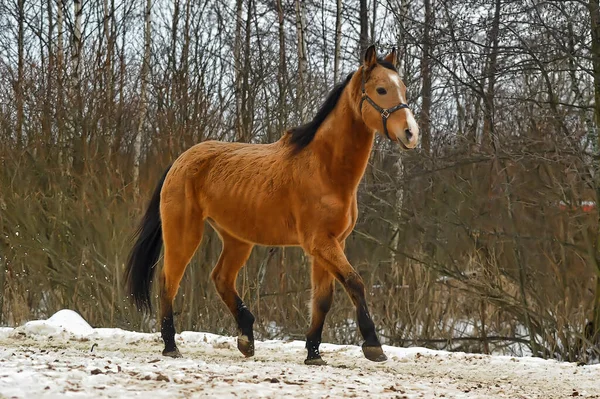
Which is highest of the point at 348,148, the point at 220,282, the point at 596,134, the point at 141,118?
the point at 141,118

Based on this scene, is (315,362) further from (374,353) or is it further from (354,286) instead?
(354,286)

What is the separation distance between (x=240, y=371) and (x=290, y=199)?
1651 mm

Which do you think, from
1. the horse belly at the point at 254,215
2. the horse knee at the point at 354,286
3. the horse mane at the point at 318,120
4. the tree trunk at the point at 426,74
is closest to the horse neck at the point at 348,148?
the horse mane at the point at 318,120

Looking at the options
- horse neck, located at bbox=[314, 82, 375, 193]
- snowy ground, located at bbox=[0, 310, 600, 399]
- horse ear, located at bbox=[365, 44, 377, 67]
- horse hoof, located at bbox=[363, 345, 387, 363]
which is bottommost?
snowy ground, located at bbox=[0, 310, 600, 399]

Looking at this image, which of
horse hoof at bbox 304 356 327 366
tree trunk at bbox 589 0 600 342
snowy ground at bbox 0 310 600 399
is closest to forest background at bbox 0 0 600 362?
tree trunk at bbox 589 0 600 342

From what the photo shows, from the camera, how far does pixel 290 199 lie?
7129 millimetres

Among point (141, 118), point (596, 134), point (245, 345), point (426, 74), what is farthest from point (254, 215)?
point (141, 118)

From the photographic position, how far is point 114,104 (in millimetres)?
12281

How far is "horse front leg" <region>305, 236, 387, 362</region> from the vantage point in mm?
6535

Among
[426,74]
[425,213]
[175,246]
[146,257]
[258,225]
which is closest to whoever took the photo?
[258,225]

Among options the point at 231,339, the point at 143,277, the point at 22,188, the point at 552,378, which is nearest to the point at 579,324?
the point at 552,378

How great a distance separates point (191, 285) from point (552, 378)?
15.5 feet

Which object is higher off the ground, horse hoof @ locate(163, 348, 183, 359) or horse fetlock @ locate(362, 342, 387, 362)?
horse fetlock @ locate(362, 342, 387, 362)

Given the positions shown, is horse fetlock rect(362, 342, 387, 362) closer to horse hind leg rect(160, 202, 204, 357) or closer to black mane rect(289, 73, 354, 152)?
black mane rect(289, 73, 354, 152)
